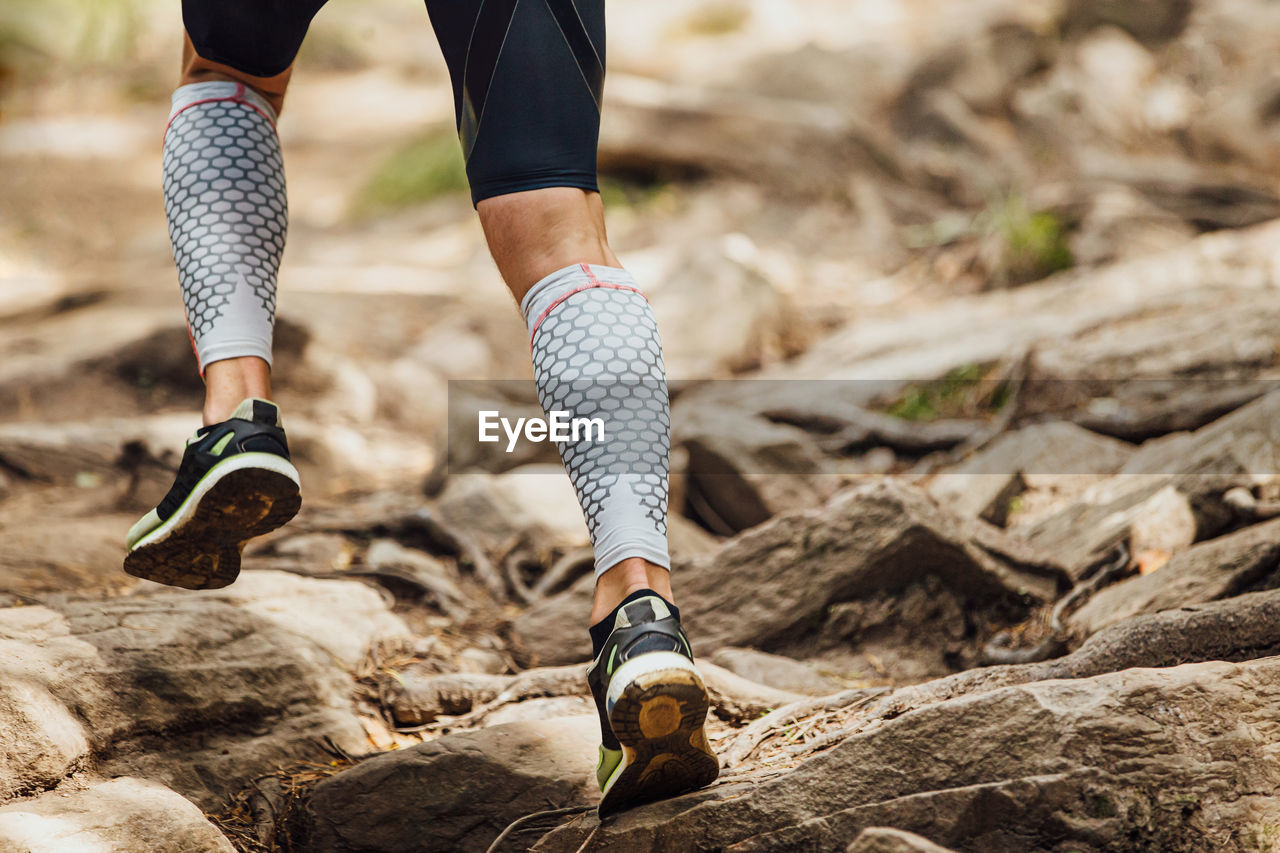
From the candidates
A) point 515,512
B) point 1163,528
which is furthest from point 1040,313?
point 515,512

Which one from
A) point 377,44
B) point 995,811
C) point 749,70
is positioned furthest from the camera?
point 377,44

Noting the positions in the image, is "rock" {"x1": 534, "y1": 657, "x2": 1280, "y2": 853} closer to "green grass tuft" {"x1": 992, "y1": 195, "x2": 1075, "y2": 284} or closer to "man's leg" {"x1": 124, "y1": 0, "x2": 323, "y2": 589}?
"man's leg" {"x1": 124, "y1": 0, "x2": 323, "y2": 589}

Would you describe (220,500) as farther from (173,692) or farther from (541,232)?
(541,232)

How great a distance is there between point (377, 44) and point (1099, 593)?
13026 millimetres

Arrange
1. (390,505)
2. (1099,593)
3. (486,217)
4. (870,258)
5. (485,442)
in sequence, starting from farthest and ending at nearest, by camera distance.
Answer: (870,258) < (485,442) < (390,505) < (1099,593) < (486,217)

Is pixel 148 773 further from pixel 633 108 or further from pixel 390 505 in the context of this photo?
pixel 633 108

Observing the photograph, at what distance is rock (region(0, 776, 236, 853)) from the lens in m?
1.29

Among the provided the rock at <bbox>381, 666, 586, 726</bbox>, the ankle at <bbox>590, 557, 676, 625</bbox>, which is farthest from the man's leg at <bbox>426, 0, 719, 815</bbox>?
the rock at <bbox>381, 666, 586, 726</bbox>

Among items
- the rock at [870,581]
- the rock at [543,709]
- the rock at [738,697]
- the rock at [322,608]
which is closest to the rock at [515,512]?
the rock at [322,608]

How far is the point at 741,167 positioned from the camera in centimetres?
852

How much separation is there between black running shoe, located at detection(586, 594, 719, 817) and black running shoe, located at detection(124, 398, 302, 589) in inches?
22.7

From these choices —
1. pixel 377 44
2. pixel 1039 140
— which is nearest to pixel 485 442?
pixel 1039 140

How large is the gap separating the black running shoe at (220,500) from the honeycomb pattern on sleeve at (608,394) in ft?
1.43

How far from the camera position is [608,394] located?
1415mm
